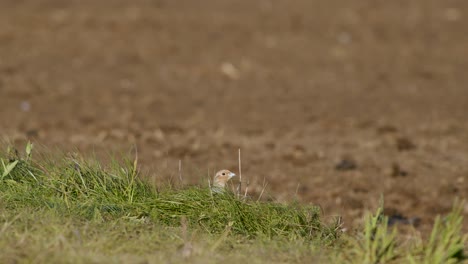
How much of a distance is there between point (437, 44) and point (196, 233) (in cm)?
1618

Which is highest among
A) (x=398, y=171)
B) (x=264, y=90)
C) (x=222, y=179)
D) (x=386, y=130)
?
(x=222, y=179)

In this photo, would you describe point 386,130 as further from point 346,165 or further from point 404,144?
point 346,165

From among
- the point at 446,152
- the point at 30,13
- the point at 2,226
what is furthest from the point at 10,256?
the point at 30,13

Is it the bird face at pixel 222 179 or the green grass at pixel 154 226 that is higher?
the green grass at pixel 154 226

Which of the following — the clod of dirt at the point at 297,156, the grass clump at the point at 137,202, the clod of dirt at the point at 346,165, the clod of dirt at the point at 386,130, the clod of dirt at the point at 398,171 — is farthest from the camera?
the clod of dirt at the point at 386,130

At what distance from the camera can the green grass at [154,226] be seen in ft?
16.3

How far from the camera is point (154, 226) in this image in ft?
17.7

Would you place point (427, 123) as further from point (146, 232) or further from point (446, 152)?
point (146, 232)

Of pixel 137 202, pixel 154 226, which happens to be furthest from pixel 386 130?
pixel 154 226

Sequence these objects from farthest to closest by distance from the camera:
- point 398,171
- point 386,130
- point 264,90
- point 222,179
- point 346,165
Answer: point 264,90, point 386,130, point 346,165, point 398,171, point 222,179

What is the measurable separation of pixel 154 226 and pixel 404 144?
26.8 ft

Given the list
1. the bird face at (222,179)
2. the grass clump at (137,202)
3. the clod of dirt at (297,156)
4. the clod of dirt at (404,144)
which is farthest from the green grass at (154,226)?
the clod of dirt at (404,144)

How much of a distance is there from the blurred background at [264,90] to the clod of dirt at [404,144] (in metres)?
0.05

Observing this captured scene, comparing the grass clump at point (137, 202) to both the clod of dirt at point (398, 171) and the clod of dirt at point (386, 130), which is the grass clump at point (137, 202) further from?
the clod of dirt at point (386, 130)
